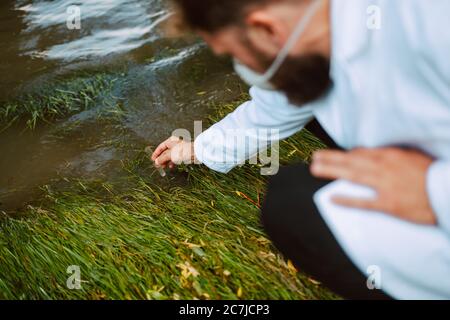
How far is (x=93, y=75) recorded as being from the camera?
14.1 feet

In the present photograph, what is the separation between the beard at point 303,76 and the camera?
52.5 inches

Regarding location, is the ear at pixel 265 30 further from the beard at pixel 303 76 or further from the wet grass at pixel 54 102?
the wet grass at pixel 54 102

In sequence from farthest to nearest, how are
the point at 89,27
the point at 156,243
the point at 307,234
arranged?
the point at 89,27
the point at 156,243
the point at 307,234

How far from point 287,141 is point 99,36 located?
9.61 ft

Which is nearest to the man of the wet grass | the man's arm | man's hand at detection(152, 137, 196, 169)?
the man's arm

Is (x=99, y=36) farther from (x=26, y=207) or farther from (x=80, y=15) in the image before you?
(x=26, y=207)

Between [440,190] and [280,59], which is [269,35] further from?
[440,190]

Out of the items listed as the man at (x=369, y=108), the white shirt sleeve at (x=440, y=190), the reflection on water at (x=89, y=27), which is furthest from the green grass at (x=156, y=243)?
the reflection on water at (x=89, y=27)

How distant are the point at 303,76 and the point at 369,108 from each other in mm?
214

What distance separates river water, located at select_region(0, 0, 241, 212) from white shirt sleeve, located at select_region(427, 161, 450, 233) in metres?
2.43

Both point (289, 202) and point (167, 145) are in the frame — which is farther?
point (167, 145)

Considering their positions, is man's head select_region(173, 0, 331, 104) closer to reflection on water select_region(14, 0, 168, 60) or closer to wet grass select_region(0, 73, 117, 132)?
wet grass select_region(0, 73, 117, 132)

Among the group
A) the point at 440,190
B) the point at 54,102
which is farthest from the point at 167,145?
A: the point at 54,102
